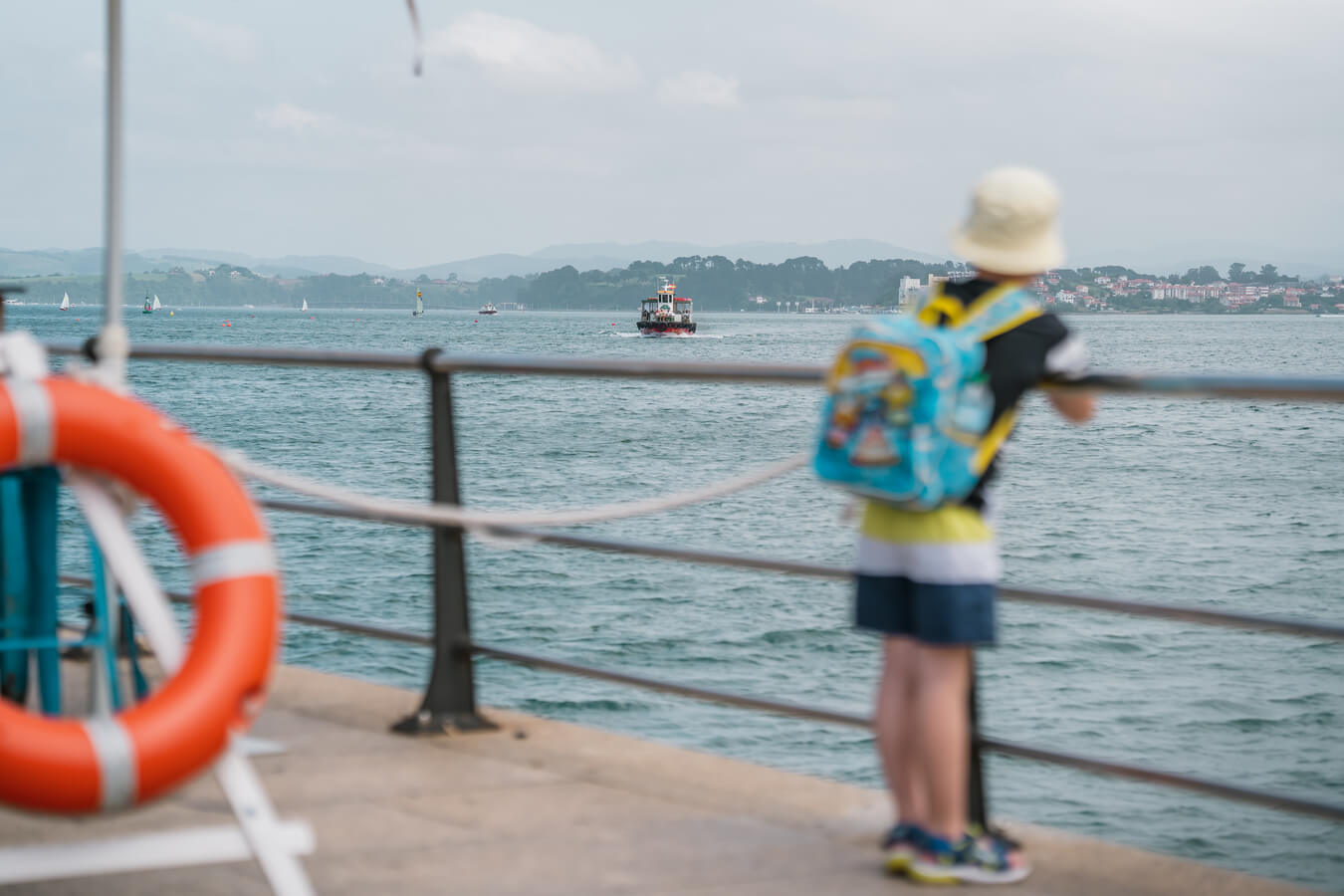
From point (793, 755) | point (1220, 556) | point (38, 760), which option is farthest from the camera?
point (1220, 556)

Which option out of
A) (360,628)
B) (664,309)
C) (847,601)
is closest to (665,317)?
(664,309)

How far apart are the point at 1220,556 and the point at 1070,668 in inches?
450

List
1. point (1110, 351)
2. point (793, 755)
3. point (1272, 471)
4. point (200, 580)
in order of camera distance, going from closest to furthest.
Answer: point (200, 580)
point (793, 755)
point (1272, 471)
point (1110, 351)

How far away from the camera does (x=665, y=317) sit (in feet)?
382

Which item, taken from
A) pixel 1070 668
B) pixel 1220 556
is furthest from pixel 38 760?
pixel 1220 556

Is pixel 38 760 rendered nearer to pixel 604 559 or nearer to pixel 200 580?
pixel 200 580

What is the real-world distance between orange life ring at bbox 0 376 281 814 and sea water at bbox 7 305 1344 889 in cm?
820

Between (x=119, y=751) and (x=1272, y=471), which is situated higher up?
(x=119, y=751)

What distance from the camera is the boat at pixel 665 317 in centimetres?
11619

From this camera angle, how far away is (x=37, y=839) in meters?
3.04

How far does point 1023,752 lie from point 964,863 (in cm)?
31

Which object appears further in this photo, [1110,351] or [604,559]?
[1110,351]

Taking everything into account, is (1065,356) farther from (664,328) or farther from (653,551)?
(664,328)

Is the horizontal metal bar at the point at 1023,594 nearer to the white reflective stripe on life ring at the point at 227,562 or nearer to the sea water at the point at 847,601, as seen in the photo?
the white reflective stripe on life ring at the point at 227,562
